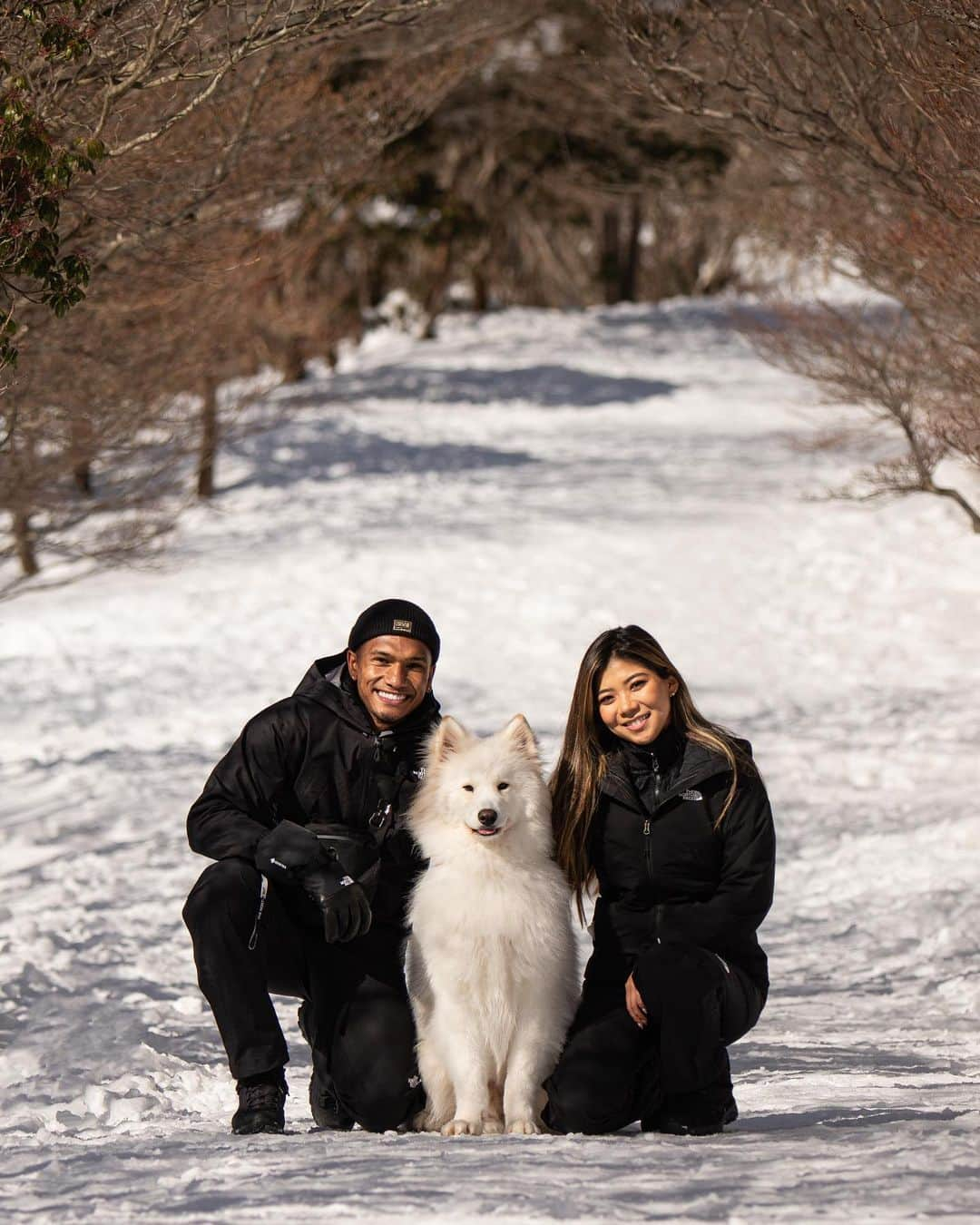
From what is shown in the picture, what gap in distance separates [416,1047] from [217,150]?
5.87m

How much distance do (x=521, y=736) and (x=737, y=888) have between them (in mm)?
779

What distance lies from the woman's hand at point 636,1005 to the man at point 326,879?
2.36ft

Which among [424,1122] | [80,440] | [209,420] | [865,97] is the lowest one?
[424,1122]

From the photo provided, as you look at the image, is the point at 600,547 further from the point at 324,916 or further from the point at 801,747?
the point at 324,916

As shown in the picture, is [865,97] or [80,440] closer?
[865,97]

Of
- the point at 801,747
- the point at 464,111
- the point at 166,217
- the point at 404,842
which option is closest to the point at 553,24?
the point at 464,111

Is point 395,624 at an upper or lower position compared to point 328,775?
upper

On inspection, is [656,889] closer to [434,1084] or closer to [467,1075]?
[467,1075]

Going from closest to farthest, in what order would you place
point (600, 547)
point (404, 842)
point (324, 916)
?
point (324, 916) < point (404, 842) < point (600, 547)

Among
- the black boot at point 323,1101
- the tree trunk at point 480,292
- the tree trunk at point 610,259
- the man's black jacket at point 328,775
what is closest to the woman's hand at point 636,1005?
the man's black jacket at point 328,775

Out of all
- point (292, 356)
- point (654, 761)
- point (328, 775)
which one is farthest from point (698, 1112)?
point (292, 356)

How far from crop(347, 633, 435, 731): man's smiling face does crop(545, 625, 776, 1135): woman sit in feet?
1.71

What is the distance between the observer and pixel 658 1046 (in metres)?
4.33

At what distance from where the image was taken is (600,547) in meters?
18.2
